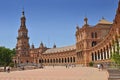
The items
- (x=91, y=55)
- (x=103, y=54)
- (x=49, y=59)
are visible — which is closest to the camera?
(x=103, y=54)

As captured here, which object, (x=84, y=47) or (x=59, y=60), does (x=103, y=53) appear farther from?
(x=59, y=60)

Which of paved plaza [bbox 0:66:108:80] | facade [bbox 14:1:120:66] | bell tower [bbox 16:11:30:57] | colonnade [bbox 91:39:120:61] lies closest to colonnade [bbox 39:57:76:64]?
facade [bbox 14:1:120:66]

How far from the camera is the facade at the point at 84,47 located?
57.5 metres

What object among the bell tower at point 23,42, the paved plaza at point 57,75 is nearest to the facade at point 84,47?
the bell tower at point 23,42

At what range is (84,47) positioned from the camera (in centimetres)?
8831

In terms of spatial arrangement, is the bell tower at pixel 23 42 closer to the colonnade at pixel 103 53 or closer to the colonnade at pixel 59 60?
the colonnade at pixel 59 60

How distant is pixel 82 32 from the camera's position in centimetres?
9144

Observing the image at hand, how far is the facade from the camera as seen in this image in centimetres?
5751

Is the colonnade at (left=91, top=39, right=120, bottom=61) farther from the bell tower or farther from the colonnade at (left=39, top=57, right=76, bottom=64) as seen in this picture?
the bell tower

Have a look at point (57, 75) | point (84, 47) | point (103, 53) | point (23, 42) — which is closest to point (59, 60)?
point (23, 42)

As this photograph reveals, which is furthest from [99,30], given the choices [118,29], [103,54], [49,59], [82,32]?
[49,59]

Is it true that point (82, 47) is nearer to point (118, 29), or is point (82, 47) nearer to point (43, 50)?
point (118, 29)

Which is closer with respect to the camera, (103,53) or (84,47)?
(103,53)

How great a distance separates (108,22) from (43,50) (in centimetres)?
6860
